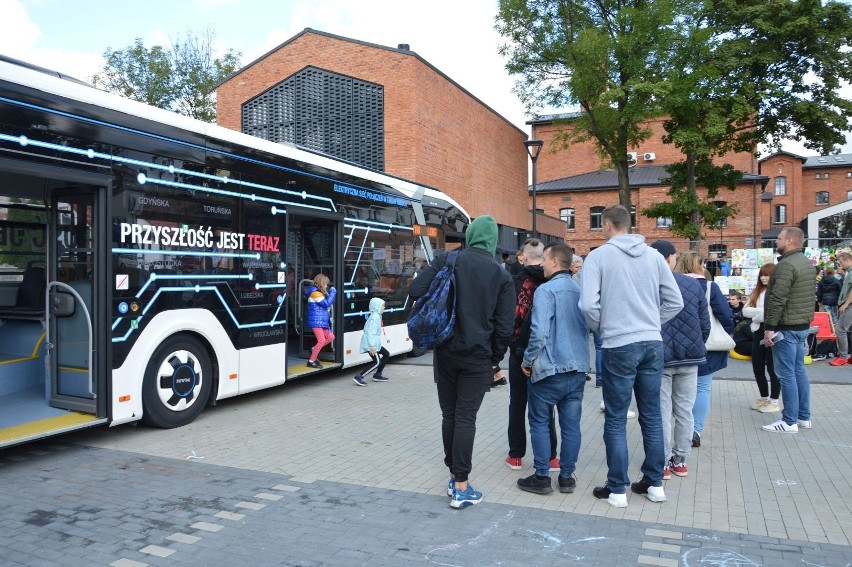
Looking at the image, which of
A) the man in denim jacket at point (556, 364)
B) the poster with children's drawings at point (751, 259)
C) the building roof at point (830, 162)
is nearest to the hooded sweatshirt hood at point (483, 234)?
the man in denim jacket at point (556, 364)

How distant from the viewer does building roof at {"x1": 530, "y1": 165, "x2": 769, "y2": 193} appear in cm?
4859

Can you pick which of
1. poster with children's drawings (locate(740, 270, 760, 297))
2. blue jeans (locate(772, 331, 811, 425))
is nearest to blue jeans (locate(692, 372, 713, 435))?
blue jeans (locate(772, 331, 811, 425))

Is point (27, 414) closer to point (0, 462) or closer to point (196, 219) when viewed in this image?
point (0, 462)

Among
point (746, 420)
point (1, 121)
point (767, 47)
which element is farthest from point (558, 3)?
point (1, 121)

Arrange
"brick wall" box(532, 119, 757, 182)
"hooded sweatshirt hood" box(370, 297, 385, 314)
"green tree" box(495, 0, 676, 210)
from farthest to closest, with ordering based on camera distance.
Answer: "brick wall" box(532, 119, 757, 182)
"green tree" box(495, 0, 676, 210)
"hooded sweatshirt hood" box(370, 297, 385, 314)

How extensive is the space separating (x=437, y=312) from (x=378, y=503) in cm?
148

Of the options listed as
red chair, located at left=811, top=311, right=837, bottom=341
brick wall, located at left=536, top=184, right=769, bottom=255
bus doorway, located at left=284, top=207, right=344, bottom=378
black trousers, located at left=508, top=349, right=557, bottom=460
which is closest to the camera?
black trousers, located at left=508, top=349, right=557, bottom=460

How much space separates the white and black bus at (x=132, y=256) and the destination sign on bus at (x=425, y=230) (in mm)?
3067

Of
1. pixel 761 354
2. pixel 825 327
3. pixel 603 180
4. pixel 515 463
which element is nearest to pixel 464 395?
pixel 515 463

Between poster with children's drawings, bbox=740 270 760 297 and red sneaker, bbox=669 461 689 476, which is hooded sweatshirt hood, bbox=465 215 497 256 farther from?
poster with children's drawings, bbox=740 270 760 297

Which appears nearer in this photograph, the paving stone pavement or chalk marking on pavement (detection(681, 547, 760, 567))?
chalk marking on pavement (detection(681, 547, 760, 567))

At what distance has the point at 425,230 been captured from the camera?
40.7ft

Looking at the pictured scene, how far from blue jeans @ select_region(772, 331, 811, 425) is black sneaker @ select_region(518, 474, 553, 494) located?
10.5ft

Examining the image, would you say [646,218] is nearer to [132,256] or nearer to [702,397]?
[702,397]
